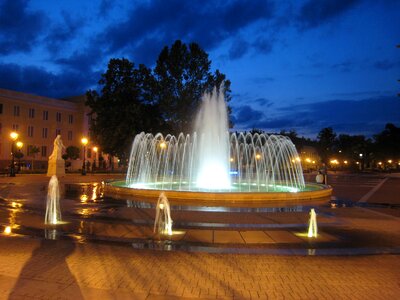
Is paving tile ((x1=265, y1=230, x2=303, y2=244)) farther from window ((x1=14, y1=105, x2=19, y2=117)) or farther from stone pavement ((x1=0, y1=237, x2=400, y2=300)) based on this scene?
window ((x1=14, y1=105, x2=19, y2=117))

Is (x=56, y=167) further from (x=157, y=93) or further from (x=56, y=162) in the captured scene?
(x=157, y=93)

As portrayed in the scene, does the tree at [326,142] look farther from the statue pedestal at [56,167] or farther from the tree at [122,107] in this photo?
the statue pedestal at [56,167]

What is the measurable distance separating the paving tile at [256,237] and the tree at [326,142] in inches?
4940

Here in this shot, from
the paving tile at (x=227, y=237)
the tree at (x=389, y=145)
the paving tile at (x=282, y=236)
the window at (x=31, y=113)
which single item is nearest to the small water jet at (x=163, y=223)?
the paving tile at (x=227, y=237)

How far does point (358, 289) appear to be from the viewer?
5676 millimetres

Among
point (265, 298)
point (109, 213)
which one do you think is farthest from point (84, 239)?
point (265, 298)

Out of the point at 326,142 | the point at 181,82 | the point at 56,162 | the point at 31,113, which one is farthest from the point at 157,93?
the point at 326,142

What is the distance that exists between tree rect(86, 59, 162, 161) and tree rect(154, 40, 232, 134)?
1.62 meters

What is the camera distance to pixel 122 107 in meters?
45.3

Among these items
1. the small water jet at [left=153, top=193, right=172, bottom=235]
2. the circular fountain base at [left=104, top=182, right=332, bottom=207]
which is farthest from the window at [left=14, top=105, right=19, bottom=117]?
the small water jet at [left=153, top=193, right=172, bottom=235]

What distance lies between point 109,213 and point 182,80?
36286 mm

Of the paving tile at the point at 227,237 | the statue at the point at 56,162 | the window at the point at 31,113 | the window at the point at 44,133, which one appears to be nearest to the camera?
the paving tile at the point at 227,237

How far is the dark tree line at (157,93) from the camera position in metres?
45.6

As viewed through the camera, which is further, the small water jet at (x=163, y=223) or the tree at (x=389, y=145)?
the tree at (x=389, y=145)
